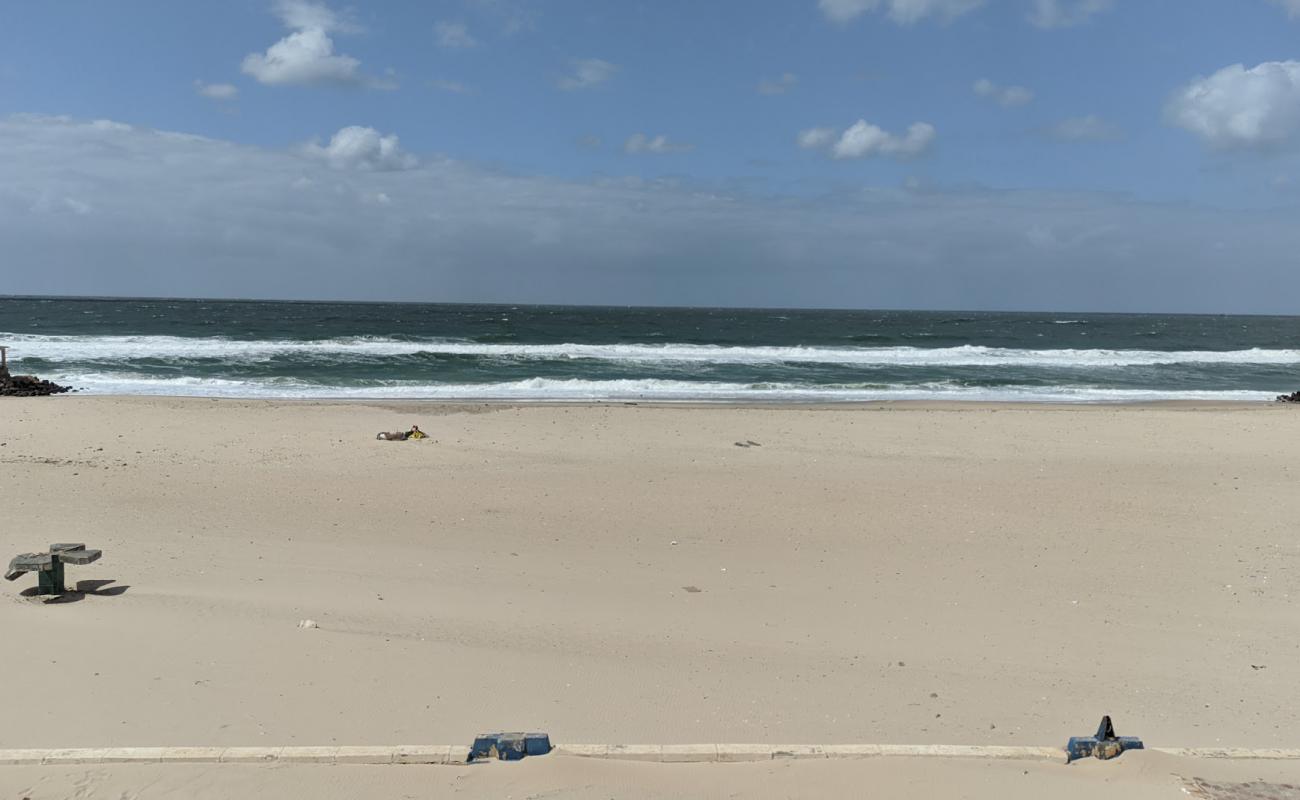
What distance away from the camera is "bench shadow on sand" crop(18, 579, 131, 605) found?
16.6 ft

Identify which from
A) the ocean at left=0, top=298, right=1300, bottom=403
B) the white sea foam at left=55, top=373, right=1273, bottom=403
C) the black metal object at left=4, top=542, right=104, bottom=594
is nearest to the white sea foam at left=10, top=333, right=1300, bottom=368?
the ocean at left=0, top=298, right=1300, bottom=403

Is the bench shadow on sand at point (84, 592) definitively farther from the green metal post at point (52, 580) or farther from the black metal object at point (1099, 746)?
the black metal object at point (1099, 746)

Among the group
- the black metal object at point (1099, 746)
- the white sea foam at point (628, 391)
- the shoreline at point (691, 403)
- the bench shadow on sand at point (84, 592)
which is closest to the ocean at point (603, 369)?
the white sea foam at point (628, 391)

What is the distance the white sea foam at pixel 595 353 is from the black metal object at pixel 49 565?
2600 centimetres

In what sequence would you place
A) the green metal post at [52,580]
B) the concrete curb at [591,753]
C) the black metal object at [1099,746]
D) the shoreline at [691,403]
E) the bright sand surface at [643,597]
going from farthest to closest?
the shoreline at [691,403] → the green metal post at [52,580] → the bright sand surface at [643,597] → the black metal object at [1099,746] → the concrete curb at [591,753]

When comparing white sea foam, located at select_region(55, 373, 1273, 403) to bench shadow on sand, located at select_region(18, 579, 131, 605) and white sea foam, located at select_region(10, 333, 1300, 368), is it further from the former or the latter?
bench shadow on sand, located at select_region(18, 579, 131, 605)

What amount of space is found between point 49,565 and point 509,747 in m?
3.39

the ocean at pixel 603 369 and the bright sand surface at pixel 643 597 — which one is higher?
the ocean at pixel 603 369

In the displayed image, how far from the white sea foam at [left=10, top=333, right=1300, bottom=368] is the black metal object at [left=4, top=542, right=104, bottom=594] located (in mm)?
26005

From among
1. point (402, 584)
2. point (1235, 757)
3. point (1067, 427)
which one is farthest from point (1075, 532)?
point (1067, 427)

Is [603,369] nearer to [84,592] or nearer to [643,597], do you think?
[643,597]

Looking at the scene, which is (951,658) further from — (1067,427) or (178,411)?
(178,411)

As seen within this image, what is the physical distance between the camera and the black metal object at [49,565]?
4.91 metres

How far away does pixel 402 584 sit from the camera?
5.72m
